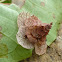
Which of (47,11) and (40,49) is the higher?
(47,11)

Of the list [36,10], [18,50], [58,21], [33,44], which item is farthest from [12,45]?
[58,21]

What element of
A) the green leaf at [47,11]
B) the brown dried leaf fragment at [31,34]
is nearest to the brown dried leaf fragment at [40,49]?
the brown dried leaf fragment at [31,34]

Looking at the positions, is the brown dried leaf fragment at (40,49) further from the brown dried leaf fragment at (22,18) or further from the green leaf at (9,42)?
the brown dried leaf fragment at (22,18)

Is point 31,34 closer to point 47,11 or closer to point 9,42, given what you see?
point 9,42

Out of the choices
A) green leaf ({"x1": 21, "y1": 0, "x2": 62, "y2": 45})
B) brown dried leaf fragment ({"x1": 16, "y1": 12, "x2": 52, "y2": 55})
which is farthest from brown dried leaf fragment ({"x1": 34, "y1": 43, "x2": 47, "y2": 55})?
green leaf ({"x1": 21, "y1": 0, "x2": 62, "y2": 45})

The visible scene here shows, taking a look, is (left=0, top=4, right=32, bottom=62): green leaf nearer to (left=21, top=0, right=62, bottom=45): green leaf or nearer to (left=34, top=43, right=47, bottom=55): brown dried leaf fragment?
(left=34, top=43, right=47, bottom=55): brown dried leaf fragment

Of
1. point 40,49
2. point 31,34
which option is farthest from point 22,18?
point 40,49
